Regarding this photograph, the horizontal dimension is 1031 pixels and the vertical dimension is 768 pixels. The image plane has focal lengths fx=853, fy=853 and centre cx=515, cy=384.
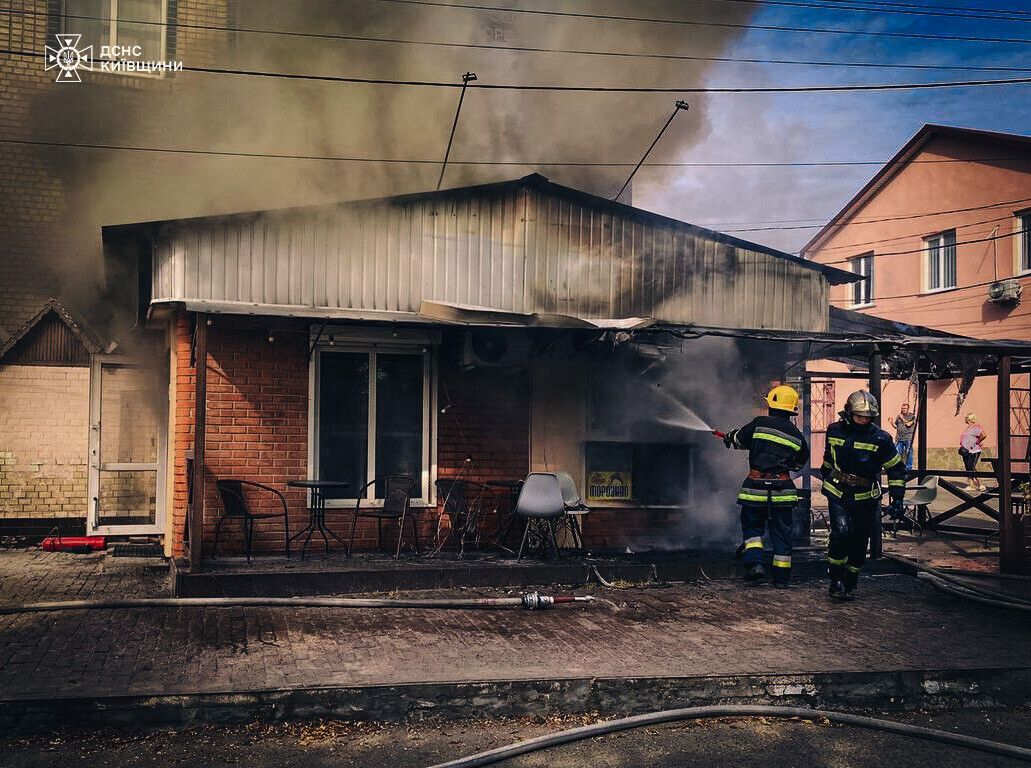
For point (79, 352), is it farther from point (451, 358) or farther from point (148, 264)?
point (451, 358)

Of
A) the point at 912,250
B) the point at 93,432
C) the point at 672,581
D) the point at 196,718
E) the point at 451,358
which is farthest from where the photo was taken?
the point at 912,250

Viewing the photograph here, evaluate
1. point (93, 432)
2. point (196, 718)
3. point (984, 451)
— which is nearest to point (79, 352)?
point (93, 432)

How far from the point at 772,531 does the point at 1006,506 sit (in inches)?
127

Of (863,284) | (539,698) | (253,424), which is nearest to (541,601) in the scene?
(539,698)

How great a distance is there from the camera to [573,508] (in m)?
8.86

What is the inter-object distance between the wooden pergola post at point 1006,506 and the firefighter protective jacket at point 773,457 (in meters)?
2.93

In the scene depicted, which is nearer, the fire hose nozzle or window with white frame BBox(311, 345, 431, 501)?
the fire hose nozzle

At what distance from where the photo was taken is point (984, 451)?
22.2 m

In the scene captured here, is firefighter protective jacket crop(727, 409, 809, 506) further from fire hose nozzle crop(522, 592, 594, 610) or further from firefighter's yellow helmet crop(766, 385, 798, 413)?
fire hose nozzle crop(522, 592, 594, 610)

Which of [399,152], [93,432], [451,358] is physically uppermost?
[399,152]

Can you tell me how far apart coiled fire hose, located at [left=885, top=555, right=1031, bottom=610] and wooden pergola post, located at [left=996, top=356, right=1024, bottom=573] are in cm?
74

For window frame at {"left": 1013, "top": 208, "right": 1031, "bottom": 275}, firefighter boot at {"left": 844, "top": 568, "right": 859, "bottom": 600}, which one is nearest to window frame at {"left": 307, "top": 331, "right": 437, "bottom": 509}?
firefighter boot at {"left": 844, "top": 568, "right": 859, "bottom": 600}

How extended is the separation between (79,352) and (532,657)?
8.10 m

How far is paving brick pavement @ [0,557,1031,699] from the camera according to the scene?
17.5ft
